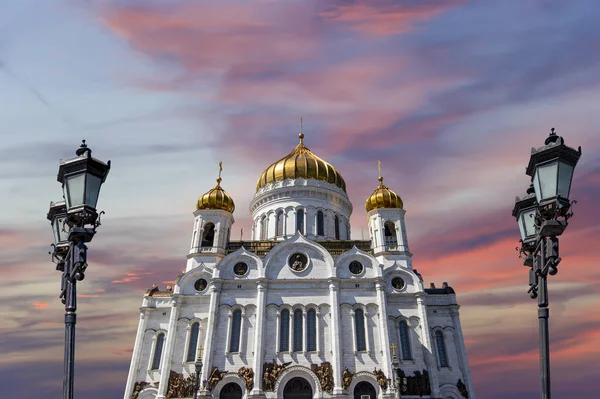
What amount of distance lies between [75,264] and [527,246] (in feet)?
24.9

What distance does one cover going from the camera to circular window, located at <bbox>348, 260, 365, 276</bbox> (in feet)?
101

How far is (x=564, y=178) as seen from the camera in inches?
277

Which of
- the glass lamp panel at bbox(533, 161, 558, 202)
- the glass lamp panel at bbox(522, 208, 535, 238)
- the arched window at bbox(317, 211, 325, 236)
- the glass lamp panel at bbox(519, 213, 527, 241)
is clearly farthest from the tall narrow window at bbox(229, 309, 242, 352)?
the glass lamp panel at bbox(533, 161, 558, 202)

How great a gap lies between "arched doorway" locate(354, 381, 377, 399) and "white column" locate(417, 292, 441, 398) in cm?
364

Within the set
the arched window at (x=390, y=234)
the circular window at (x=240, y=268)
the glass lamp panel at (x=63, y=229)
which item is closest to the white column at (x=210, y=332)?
the circular window at (x=240, y=268)

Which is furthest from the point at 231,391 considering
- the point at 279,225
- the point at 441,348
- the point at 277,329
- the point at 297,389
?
the point at 441,348

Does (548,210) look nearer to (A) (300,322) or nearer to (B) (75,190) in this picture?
(B) (75,190)

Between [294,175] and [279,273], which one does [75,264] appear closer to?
[279,273]

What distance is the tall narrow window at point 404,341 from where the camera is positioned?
2898cm

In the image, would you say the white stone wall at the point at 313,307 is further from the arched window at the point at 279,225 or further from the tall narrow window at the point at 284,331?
the arched window at the point at 279,225

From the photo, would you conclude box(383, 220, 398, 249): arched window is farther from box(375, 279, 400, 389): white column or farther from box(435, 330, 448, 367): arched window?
box(435, 330, 448, 367): arched window

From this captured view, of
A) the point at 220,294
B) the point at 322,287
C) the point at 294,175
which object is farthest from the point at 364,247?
the point at 220,294

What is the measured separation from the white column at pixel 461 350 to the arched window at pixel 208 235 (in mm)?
17877

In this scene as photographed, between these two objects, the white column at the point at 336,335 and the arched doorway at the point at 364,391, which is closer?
the white column at the point at 336,335
